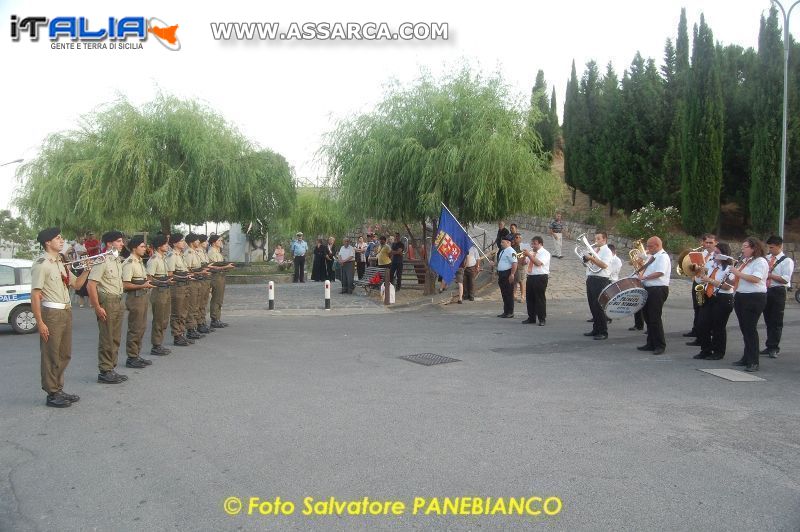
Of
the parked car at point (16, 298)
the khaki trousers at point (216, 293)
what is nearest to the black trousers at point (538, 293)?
the khaki trousers at point (216, 293)

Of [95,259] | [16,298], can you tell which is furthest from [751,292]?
[16,298]

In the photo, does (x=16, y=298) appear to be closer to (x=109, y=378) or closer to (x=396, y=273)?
(x=109, y=378)

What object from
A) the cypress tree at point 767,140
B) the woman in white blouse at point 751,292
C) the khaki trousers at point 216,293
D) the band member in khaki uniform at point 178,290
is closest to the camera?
the woman in white blouse at point 751,292

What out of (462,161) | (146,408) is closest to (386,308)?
(462,161)

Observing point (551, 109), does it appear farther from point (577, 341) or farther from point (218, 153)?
point (577, 341)

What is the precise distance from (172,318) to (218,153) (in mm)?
10180

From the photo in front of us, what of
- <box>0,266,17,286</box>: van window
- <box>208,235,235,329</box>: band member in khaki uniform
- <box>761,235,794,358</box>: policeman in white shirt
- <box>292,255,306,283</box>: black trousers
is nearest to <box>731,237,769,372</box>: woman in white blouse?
<box>761,235,794,358</box>: policeman in white shirt

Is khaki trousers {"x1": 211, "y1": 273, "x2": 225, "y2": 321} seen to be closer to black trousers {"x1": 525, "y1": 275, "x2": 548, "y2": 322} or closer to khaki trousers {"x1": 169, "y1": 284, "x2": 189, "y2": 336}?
khaki trousers {"x1": 169, "y1": 284, "x2": 189, "y2": 336}

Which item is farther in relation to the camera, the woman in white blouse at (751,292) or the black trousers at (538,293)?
the black trousers at (538,293)

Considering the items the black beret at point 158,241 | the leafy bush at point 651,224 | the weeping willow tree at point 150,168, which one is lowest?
the black beret at point 158,241

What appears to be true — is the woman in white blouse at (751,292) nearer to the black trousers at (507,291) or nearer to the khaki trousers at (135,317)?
the black trousers at (507,291)

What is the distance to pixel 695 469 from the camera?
5.21 meters

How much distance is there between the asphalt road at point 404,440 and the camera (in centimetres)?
448

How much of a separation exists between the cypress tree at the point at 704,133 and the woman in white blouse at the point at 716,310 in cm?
1870
